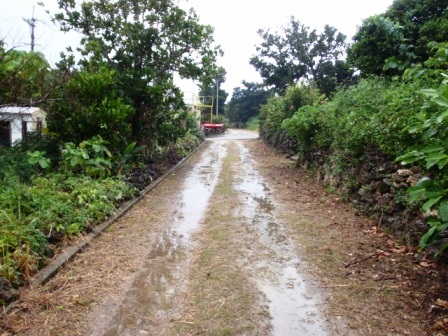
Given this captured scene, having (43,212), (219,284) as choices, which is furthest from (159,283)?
(43,212)

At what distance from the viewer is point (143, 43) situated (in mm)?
10297

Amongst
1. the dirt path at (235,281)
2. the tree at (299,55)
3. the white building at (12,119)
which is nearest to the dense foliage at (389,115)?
the dirt path at (235,281)

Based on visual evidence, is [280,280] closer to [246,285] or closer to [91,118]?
[246,285]

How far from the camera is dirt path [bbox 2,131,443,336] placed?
2.80m

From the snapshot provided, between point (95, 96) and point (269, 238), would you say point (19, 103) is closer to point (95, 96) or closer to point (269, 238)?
point (95, 96)

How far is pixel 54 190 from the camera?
17.3ft

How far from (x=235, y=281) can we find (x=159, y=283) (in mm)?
798

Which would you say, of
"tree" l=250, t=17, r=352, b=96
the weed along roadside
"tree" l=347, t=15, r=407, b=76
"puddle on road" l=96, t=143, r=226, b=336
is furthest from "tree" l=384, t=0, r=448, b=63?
"tree" l=250, t=17, r=352, b=96

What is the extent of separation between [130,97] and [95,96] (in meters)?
1.86

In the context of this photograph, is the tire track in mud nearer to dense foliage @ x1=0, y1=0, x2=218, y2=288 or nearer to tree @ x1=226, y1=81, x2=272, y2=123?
dense foliage @ x1=0, y1=0, x2=218, y2=288

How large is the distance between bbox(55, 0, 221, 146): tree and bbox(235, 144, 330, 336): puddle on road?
509 cm

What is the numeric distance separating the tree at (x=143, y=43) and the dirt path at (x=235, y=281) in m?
4.64

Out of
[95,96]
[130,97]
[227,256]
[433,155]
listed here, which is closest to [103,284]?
[227,256]

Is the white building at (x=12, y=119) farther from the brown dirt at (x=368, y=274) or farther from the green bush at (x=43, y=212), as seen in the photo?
the brown dirt at (x=368, y=274)
